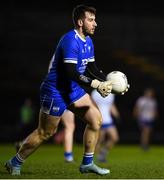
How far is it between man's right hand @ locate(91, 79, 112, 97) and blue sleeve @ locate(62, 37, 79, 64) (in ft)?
1.21

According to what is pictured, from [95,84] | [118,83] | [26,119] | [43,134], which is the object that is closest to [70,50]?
[95,84]

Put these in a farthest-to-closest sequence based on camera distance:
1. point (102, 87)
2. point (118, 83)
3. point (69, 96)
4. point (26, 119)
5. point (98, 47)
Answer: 1. point (98, 47)
2. point (26, 119)
3. point (69, 96)
4. point (118, 83)
5. point (102, 87)

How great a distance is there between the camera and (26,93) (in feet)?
96.1

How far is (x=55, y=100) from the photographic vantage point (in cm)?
907

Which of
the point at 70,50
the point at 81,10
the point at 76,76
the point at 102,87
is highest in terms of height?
the point at 81,10

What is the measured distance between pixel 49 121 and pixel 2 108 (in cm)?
2000

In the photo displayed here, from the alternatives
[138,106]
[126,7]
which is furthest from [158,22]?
[138,106]

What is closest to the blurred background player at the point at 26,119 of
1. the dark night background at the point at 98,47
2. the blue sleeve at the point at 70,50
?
the dark night background at the point at 98,47

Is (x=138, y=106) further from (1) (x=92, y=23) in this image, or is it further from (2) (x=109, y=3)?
(1) (x=92, y=23)

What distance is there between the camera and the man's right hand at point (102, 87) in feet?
28.6

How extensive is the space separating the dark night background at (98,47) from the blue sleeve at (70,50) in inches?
720

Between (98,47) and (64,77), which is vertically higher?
(64,77)

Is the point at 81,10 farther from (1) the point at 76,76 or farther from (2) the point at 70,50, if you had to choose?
(1) the point at 76,76

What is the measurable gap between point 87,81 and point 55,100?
58cm
